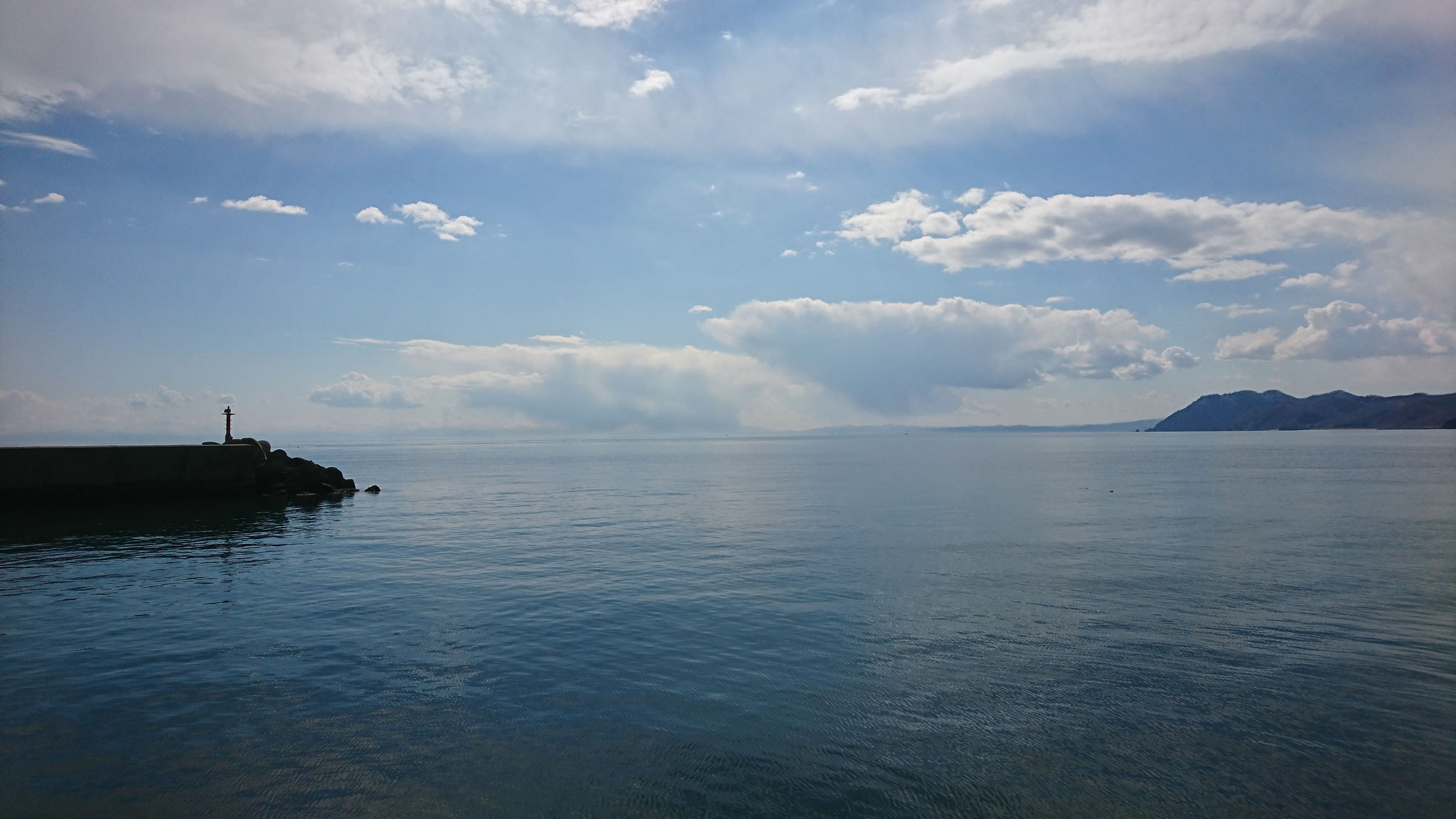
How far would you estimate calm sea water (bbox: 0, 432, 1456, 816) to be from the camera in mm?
10031

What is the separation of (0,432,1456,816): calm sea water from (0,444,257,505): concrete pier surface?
12.9m

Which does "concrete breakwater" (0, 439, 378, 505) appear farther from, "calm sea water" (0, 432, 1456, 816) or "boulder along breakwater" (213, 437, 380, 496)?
"calm sea water" (0, 432, 1456, 816)

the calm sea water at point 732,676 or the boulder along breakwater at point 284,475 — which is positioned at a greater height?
the boulder along breakwater at point 284,475

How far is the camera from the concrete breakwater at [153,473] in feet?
144

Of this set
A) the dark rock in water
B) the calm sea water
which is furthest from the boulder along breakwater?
the calm sea water

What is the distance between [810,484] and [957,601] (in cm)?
5328

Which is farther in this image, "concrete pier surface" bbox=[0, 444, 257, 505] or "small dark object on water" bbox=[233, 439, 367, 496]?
"small dark object on water" bbox=[233, 439, 367, 496]

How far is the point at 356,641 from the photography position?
17297 millimetres

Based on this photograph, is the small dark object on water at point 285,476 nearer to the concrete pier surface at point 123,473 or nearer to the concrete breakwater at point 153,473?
the concrete breakwater at point 153,473

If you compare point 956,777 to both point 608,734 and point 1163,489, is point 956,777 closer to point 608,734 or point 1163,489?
point 608,734

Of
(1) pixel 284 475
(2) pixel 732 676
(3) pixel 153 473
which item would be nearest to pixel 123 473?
(3) pixel 153 473

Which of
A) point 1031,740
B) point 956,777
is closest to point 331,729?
point 956,777

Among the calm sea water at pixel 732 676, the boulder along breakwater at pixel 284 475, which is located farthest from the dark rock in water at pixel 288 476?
the calm sea water at pixel 732 676

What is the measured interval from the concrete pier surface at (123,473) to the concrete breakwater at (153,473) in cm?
4
